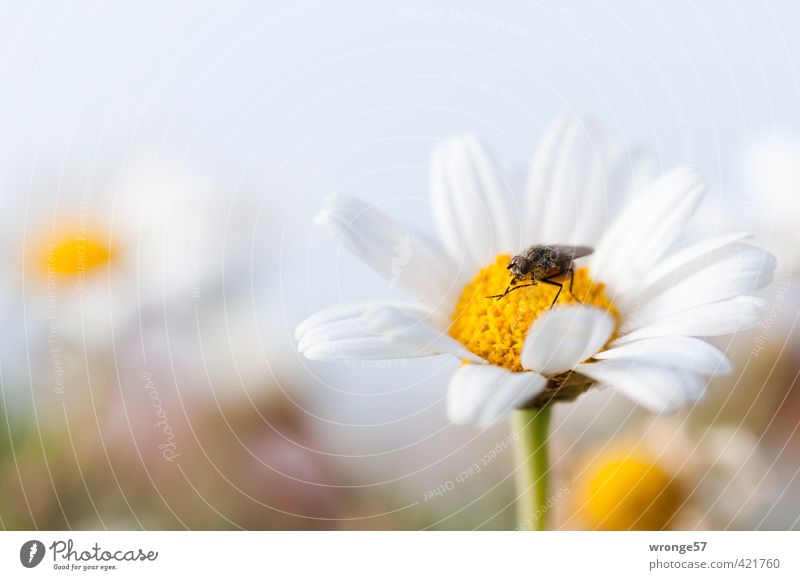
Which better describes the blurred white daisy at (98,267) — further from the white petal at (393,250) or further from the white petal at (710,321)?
the white petal at (710,321)

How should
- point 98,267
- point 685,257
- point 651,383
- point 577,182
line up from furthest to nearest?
point 98,267
point 577,182
point 685,257
point 651,383

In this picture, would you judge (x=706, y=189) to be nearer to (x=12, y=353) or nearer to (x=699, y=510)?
(x=699, y=510)


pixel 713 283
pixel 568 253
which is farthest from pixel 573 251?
pixel 713 283

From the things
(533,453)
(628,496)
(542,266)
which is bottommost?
(628,496)

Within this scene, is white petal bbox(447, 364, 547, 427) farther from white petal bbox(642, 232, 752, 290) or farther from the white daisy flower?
white petal bbox(642, 232, 752, 290)

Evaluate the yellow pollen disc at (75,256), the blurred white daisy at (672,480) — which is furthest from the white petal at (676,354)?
the yellow pollen disc at (75,256)

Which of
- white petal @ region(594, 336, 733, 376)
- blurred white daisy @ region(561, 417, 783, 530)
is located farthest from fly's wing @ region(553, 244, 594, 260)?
blurred white daisy @ region(561, 417, 783, 530)

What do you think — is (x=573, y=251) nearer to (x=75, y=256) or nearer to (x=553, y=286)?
(x=553, y=286)
